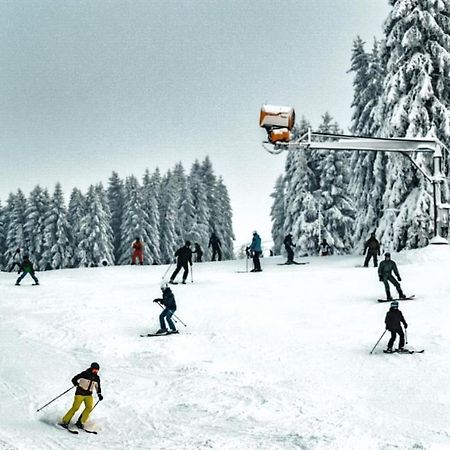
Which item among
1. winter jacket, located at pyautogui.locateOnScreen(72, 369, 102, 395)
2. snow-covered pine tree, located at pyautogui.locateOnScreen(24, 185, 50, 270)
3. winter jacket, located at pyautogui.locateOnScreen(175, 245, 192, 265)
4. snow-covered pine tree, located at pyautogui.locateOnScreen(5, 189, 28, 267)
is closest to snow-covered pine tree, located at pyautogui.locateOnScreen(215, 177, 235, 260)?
snow-covered pine tree, located at pyautogui.locateOnScreen(24, 185, 50, 270)

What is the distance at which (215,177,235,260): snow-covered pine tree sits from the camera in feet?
223

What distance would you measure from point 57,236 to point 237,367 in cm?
5247

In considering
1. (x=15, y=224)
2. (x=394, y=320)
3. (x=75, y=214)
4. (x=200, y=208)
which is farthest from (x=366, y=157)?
(x=15, y=224)

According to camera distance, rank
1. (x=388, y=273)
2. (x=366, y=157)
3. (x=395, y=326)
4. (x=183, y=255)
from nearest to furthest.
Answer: (x=395, y=326) < (x=388, y=273) < (x=183, y=255) < (x=366, y=157)

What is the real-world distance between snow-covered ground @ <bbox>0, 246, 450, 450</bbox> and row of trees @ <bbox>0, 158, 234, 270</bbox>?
1498 inches

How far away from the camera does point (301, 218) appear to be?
39.8 metres

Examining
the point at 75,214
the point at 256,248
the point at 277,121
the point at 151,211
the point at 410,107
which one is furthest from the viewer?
the point at 75,214

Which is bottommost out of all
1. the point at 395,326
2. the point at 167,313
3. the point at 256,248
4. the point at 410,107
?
the point at 395,326

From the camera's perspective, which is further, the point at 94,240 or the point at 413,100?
the point at 94,240

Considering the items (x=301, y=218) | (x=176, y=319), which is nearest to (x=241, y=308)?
(x=176, y=319)

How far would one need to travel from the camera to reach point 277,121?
17.2 m

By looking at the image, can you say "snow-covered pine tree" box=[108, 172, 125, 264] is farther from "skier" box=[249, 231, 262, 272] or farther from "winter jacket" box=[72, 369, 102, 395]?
"winter jacket" box=[72, 369, 102, 395]

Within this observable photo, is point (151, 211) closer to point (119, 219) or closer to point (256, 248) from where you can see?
point (119, 219)

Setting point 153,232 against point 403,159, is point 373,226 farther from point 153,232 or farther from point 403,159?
point 153,232
